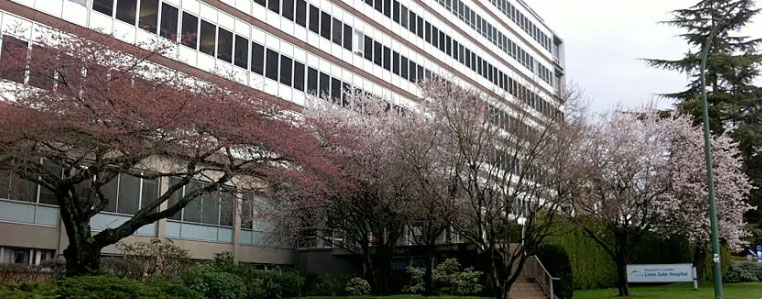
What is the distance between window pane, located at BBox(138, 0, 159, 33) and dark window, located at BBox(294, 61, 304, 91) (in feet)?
28.9

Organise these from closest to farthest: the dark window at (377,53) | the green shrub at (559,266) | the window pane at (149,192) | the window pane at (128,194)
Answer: the window pane at (128,194)
the window pane at (149,192)
the green shrub at (559,266)
the dark window at (377,53)

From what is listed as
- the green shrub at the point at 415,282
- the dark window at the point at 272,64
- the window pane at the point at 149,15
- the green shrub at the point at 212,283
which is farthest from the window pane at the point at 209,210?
the green shrub at the point at 415,282

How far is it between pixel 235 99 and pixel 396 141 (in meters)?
8.13

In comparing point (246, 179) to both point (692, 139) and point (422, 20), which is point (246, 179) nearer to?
point (692, 139)

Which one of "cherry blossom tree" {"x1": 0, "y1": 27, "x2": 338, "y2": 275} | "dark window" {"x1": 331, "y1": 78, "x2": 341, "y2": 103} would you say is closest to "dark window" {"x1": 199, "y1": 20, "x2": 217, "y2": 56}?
"dark window" {"x1": 331, "y1": 78, "x2": 341, "y2": 103}

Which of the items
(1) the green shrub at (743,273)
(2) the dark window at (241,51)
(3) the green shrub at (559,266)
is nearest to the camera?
(3) the green shrub at (559,266)

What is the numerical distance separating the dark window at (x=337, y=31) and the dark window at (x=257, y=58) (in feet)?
20.8

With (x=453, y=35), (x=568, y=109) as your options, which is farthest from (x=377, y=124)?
(x=453, y=35)

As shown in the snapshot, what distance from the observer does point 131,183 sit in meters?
30.1

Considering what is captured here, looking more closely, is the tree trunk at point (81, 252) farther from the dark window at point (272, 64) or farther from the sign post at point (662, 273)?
the sign post at point (662, 273)

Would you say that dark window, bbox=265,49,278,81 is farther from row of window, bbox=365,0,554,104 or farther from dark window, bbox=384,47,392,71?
dark window, bbox=384,47,392,71

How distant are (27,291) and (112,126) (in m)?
4.21

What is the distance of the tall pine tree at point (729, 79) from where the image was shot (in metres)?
43.6

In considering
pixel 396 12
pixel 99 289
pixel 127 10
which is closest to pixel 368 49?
pixel 396 12
